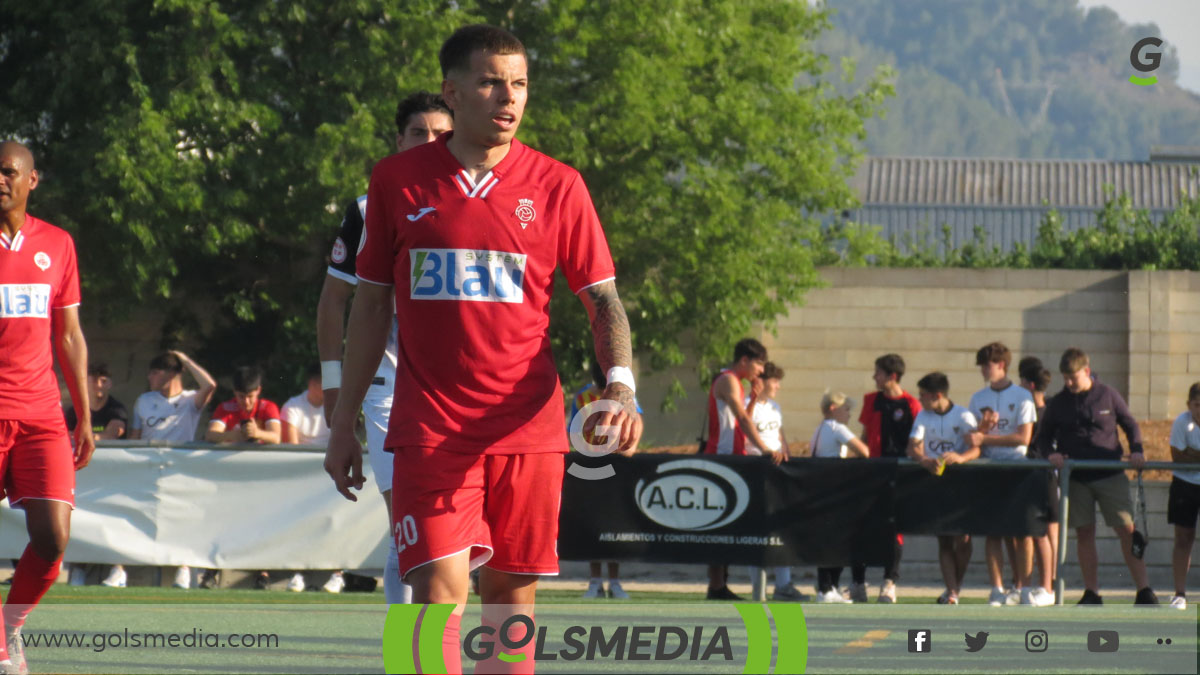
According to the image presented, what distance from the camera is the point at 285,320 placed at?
20.8 m

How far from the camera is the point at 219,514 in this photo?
1208 centimetres

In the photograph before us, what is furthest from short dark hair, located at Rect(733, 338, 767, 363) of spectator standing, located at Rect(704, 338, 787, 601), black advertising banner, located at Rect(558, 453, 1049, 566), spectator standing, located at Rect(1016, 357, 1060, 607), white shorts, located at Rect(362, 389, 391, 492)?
white shorts, located at Rect(362, 389, 391, 492)

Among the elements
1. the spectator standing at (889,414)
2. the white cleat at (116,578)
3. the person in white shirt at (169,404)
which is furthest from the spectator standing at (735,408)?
the white cleat at (116,578)

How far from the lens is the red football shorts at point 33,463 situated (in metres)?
6.26

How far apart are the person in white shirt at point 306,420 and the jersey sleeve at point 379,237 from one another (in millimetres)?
8582

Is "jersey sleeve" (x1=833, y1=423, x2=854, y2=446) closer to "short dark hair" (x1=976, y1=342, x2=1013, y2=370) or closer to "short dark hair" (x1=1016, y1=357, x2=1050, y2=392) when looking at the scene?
"short dark hair" (x1=976, y1=342, x2=1013, y2=370)

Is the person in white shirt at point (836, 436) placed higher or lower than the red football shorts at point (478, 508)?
higher

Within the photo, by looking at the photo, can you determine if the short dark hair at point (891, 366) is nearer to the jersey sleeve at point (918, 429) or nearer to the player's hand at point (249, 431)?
the jersey sleeve at point (918, 429)

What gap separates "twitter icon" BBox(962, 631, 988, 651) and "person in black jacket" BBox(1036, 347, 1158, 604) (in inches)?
143

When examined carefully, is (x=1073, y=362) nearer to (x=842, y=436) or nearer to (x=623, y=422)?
(x=842, y=436)

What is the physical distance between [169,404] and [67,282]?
6.95 metres

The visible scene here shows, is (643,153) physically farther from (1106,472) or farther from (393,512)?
(393,512)

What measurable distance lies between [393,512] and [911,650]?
4.38 m

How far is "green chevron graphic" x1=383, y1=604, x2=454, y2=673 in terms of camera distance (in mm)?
4148
